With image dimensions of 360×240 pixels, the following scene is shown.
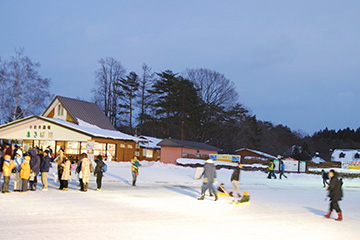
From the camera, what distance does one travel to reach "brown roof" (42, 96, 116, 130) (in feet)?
142

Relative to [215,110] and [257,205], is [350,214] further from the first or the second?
[215,110]

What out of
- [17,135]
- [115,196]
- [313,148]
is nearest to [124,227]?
[115,196]

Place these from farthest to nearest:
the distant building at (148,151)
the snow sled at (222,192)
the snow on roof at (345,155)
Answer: the snow on roof at (345,155), the distant building at (148,151), the snow sled at (222,192)

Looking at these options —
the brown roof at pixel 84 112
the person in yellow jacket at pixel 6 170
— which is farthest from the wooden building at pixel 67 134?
the person in yellow jacket at pixel 6 170

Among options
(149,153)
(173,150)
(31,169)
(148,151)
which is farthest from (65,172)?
(149,153)

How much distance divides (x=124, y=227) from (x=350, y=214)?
8.16 m

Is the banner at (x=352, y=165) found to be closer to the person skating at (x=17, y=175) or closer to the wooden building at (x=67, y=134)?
the wooden building at (x=67, y=134)

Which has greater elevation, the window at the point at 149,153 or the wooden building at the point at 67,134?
the wooden building at the point at 67,134

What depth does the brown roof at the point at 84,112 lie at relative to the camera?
43.3 metres

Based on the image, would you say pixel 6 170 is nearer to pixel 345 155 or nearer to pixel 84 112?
pixel 84 112

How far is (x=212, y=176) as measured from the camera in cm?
1412

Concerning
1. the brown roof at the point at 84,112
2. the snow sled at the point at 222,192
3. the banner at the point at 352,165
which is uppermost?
the brown roof at the point at 84,112

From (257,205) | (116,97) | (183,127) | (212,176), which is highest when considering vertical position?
(116,97)

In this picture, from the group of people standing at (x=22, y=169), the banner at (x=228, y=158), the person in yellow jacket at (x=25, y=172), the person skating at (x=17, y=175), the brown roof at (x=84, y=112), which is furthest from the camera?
the brown roof at (x=84, y=112)
